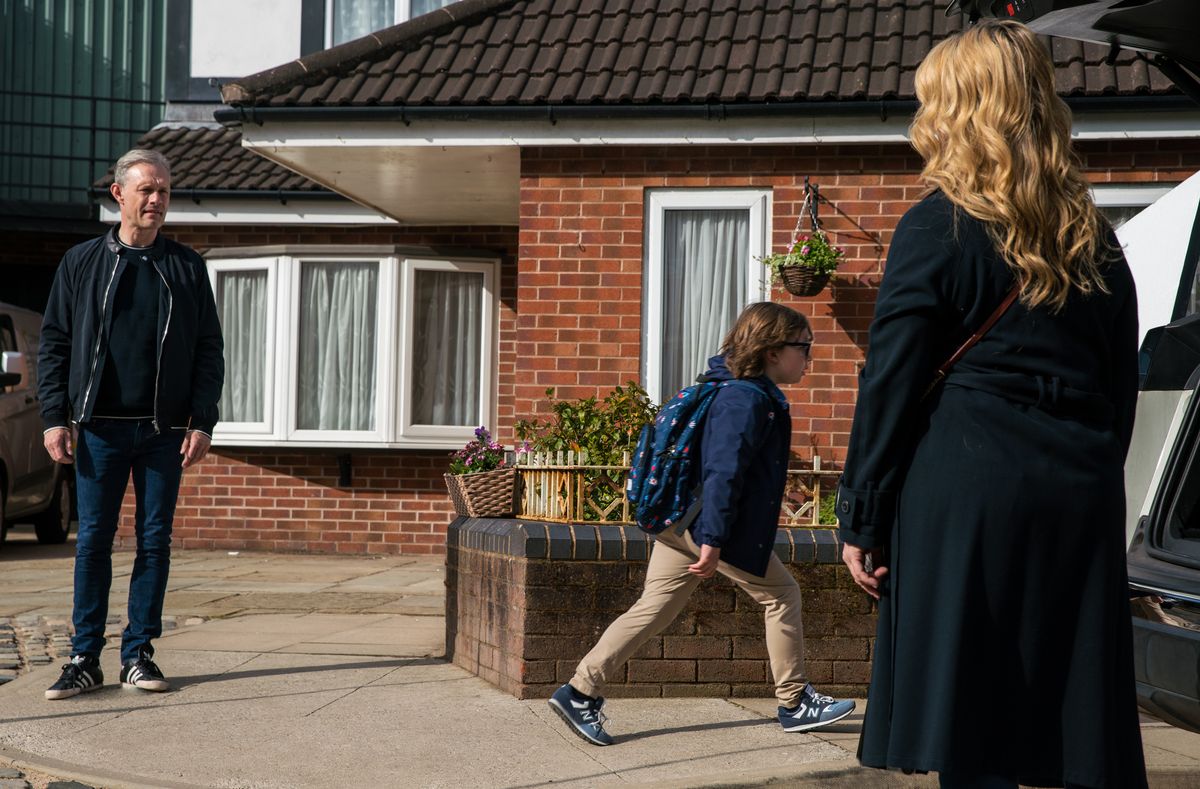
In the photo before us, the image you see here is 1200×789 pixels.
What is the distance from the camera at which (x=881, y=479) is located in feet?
8.89

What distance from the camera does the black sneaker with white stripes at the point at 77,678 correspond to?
530 centimetres

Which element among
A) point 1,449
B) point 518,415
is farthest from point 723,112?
point 1,449

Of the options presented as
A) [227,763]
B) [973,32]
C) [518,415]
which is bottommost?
[227,763]

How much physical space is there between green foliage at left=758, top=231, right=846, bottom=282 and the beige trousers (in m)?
3.24

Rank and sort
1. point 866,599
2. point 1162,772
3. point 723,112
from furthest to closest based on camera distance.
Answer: point 723,112 → point 866,599 → point 1162,772

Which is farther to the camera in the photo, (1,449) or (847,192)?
(1,449)

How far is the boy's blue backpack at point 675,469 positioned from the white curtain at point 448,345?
7522 mm

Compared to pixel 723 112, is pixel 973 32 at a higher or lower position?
lower

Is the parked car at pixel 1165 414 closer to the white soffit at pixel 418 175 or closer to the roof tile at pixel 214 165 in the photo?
the white soffit at pixel 418 175

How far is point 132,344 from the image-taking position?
17.8ft

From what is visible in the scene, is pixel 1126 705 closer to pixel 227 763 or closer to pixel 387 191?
pixel 227 763

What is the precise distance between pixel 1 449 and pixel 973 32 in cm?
1062

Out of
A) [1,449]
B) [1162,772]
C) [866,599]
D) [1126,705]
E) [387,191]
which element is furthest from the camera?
[1,449]

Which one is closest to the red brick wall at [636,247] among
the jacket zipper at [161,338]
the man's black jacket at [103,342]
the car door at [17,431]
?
the man's black jacket at [103,342]
